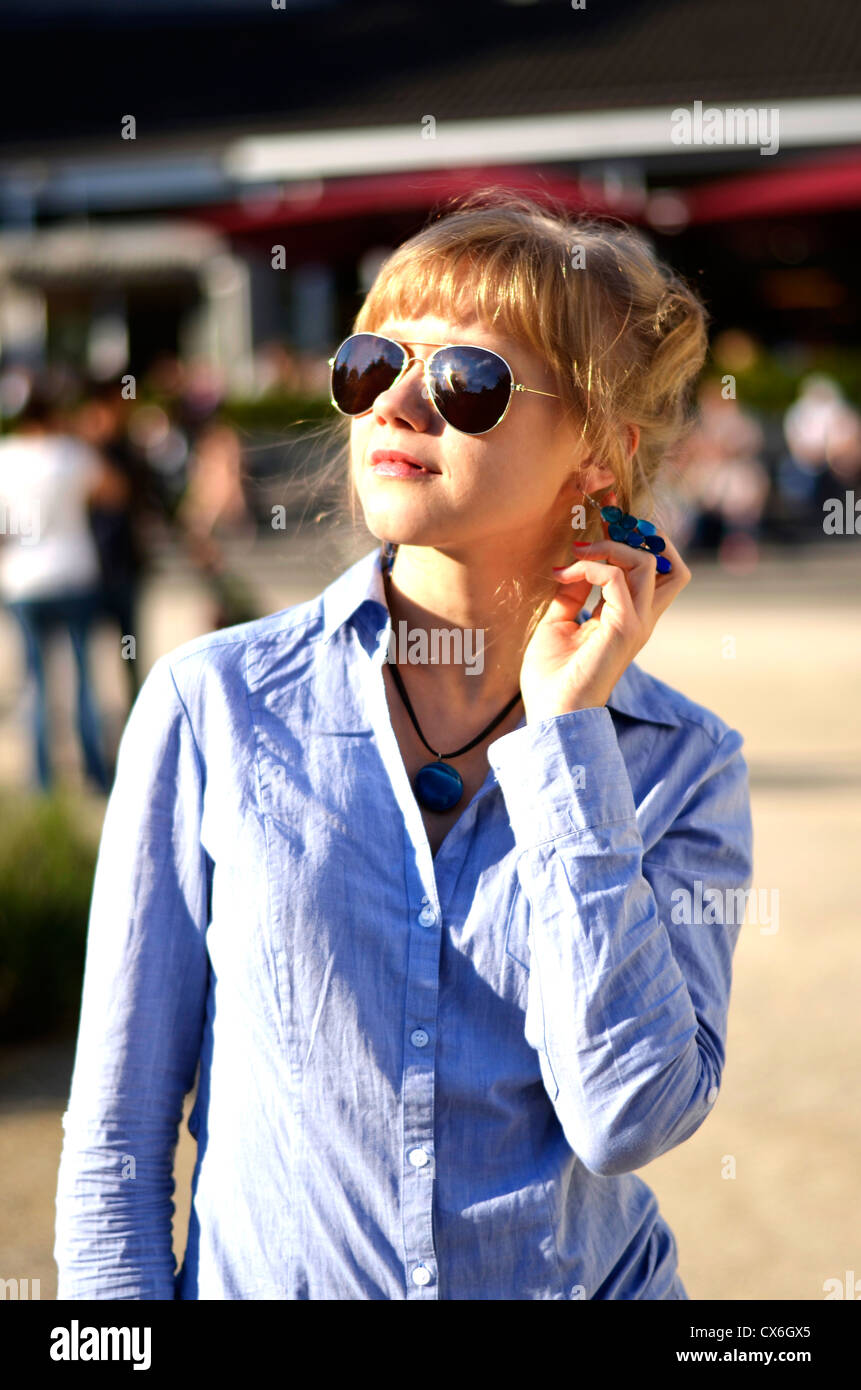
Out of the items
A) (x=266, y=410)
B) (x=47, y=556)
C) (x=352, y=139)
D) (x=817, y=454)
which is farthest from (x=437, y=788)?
(x=352, y=139)

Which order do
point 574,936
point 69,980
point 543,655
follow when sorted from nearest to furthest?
point 574,936 → point 543,655 → point 69,980

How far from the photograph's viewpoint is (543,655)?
181 cm

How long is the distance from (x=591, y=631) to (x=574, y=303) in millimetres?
395

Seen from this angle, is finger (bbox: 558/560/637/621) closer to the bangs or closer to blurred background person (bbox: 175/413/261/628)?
the bangs

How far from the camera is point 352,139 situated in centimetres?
2394

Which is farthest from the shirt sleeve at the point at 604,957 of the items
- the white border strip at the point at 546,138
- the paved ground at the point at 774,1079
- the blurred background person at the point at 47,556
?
the white border strip at the point at 546,138

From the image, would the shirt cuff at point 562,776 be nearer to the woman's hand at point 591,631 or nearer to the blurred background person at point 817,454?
the woman's hand at point 591,631

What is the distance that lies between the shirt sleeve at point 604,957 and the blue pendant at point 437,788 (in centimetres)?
8

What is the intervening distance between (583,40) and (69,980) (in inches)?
1030

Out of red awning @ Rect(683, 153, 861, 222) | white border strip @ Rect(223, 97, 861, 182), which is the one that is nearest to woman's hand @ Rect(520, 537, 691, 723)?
red awning @ Rect(683, 153, 861, 222)

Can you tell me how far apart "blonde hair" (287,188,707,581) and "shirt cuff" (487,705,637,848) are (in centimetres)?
36

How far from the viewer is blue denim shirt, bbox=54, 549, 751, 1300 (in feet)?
5.36
